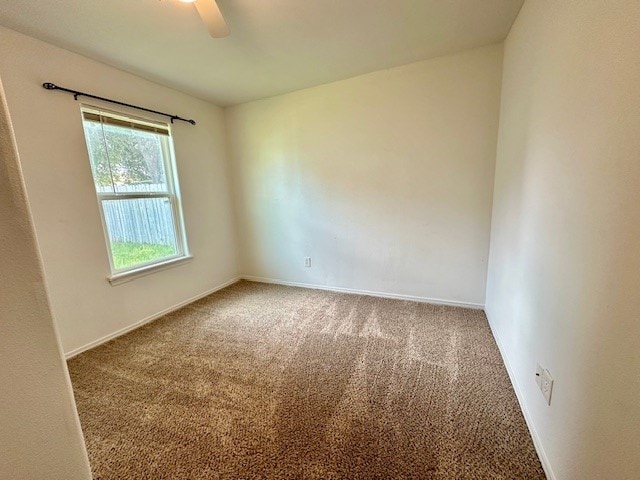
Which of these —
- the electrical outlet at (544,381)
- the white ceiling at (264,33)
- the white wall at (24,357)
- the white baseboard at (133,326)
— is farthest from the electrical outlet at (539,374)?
the white baseboard at (133,326)

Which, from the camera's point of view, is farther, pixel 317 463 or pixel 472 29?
pixel 472 29

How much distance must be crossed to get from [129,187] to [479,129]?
11.0 ft

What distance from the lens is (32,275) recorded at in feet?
2.14

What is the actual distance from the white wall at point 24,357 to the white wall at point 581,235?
153 cm

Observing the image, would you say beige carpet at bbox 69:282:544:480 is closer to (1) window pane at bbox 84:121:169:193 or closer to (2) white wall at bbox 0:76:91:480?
(2) white wall at bbox 0:76:91:480

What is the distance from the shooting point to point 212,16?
1504 millimetres

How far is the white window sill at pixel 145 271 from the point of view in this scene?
7.82ft

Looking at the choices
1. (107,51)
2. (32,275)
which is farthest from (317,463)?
(107,51)

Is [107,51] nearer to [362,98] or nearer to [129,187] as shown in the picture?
[129,187]

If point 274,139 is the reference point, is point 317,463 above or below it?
below

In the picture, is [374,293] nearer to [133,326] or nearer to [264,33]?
[133,326]

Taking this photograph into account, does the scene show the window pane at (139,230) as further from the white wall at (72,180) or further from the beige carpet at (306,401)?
the beige carpet at (306,401)

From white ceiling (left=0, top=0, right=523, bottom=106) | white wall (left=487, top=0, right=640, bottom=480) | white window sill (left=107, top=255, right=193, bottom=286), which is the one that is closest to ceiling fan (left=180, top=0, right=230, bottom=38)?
white ceiling (left=0, top=0, right=523, bottom=106)

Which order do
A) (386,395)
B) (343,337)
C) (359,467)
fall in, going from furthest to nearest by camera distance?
(343,337), (386,395), (359,467)
